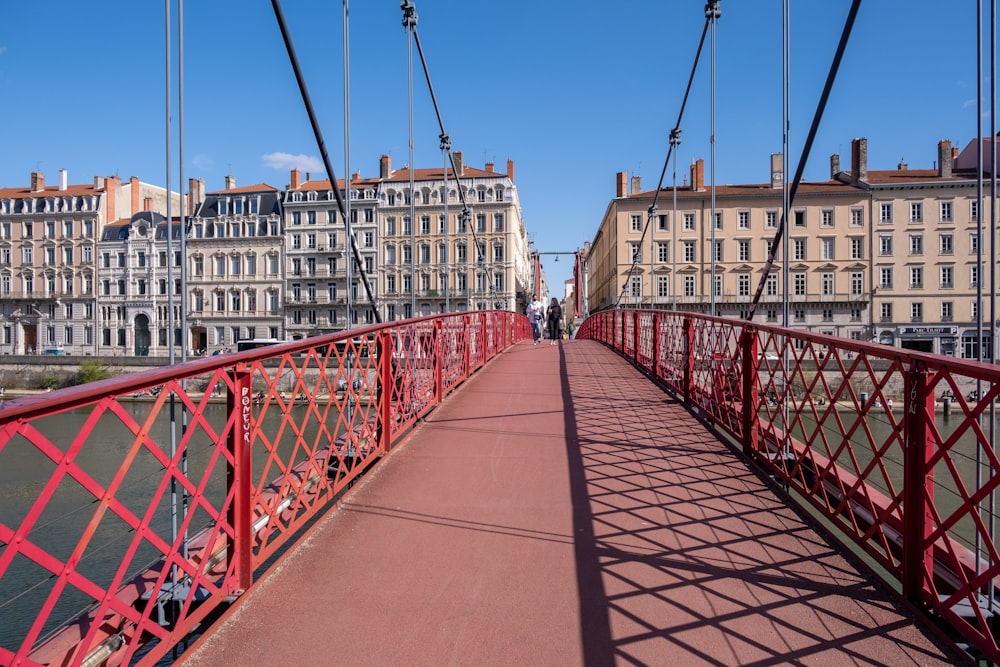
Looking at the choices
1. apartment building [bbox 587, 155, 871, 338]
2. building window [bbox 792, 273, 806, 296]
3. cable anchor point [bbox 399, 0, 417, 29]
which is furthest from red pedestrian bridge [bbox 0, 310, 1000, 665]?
building window [bbox 792, 273, 806, 296]

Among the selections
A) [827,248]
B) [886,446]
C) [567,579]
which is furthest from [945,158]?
[567,579]

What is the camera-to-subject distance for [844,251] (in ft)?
143

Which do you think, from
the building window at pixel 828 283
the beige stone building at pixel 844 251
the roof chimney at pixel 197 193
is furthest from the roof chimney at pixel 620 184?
the roof chimney at pixel 197 193

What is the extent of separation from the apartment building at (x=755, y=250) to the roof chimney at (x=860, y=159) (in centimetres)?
95

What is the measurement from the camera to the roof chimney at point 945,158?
40.3 meters

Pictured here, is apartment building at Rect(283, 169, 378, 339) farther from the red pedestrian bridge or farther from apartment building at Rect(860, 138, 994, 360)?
the red pedestrian bridge

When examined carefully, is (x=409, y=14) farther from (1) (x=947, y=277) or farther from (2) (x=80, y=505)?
(1) (x=947, y=277)

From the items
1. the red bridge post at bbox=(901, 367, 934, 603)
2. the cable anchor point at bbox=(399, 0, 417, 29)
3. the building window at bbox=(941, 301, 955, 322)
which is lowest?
the red bridge post at bbox=(901, 367, 934, 603)

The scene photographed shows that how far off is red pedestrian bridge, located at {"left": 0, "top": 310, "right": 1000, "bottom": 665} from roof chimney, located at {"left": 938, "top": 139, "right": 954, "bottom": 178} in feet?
145

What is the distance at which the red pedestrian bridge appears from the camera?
2.26 m

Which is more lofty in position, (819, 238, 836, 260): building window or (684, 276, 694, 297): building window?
(819, 238, 836, 260): building window

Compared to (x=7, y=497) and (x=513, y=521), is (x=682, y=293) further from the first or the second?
(x=513, y=521)

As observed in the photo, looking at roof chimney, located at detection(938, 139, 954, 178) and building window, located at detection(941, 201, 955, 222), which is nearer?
roof chimney, located at detection(938, 139, 954, 178)

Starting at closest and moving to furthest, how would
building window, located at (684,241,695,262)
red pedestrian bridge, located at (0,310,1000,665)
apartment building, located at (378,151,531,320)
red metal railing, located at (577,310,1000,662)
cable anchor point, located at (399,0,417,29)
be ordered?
red pedestrian bridge, located at (0,310,1000,665) < red metal railing, located at (577,310,1000,662) < cable anchor point, located at (399,0,417,29) < building window, located at (684,241,695,262) < apartment building, located at (378,151,531,320)
